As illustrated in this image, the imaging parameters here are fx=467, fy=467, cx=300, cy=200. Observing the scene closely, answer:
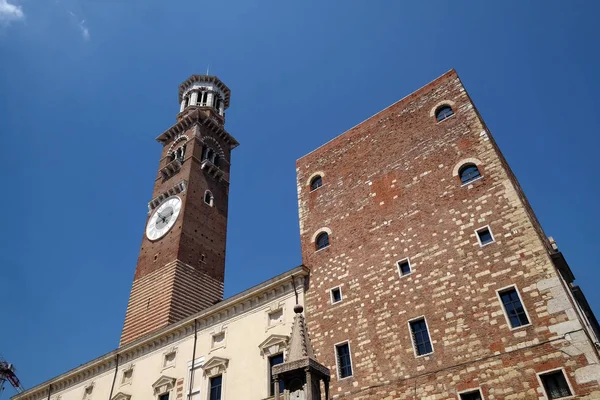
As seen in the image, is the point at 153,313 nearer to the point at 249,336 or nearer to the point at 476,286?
the point at 249,336

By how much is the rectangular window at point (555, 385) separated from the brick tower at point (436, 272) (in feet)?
0.11

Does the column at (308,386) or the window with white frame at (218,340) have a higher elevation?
the window with white frame at (218,340)

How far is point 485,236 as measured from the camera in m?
16.4

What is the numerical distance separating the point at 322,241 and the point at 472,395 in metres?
9.37

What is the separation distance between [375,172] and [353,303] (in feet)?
20.1

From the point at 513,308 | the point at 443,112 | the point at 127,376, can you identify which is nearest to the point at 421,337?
the point at 513,308

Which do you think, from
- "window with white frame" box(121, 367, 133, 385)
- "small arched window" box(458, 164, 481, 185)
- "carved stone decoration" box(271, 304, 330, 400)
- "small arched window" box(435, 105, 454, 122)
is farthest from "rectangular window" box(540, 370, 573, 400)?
"window with white frame" box(121, 367, 133, 385)

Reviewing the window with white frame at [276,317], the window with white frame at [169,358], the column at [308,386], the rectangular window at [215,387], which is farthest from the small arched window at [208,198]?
the column at [308,386]

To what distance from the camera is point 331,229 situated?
2117 cm

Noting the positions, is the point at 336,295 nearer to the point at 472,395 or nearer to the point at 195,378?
the point at 472,395

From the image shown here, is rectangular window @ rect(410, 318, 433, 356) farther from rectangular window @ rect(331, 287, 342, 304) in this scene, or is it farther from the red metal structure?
the red metal structure

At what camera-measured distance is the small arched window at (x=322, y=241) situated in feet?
69.5

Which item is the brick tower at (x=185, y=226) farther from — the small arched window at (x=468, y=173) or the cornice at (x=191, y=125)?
the small arched window at (x=468, y=173)

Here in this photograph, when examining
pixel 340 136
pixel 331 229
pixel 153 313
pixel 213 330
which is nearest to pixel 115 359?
pixel 153 313
